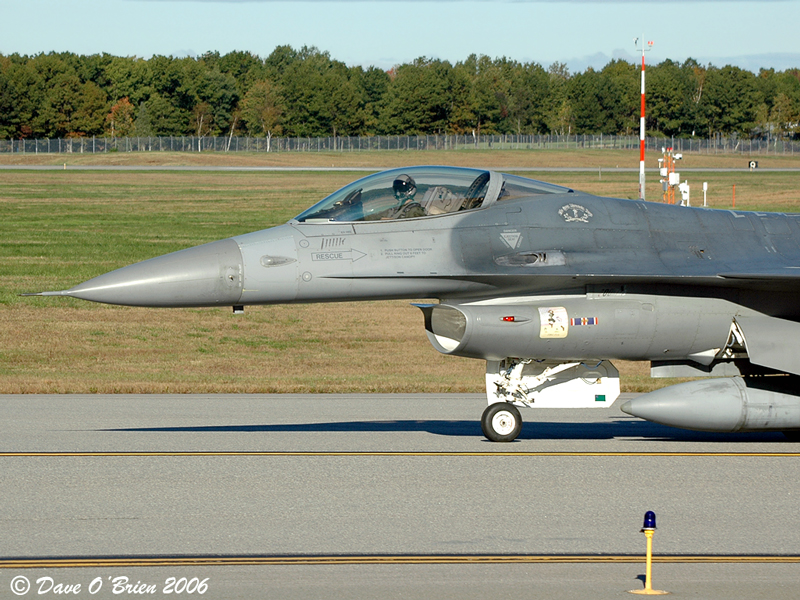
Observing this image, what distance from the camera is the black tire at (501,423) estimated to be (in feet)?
35.5

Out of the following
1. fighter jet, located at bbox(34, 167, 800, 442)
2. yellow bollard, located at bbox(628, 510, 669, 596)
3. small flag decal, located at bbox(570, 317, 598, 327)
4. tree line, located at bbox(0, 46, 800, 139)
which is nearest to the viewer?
yellow bollard, located at bbox(628, 510, 669, 596)

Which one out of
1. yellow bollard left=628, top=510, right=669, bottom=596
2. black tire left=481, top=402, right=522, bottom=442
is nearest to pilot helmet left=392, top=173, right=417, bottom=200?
black tire left=481, top=402, right=522, bottom=442

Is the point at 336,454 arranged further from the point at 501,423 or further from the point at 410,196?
the point at 410,196

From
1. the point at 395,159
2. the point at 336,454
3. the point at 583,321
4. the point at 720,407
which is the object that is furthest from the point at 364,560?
the point at 395,159

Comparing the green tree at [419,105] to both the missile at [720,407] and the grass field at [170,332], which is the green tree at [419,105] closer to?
the grass field at [170,332]

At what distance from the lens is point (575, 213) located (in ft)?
35.9

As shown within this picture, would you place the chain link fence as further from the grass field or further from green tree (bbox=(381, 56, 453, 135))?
the grass field

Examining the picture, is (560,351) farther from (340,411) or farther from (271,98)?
(271,98)

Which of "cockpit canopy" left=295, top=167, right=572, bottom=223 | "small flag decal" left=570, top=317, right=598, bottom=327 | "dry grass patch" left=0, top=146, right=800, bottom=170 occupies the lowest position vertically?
"small flag decal" left=570, top=317, right=598, bottom=327

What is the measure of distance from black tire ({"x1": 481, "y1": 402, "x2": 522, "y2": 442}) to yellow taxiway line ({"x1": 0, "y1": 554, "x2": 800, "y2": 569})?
389 centimetres

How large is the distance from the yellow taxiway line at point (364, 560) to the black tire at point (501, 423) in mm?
3895

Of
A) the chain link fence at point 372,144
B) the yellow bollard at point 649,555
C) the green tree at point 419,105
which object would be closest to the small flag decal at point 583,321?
the yellow bollard at point 649,555

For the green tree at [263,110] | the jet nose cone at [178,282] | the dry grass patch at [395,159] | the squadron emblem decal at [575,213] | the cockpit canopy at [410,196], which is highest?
the green tree at [263,110]

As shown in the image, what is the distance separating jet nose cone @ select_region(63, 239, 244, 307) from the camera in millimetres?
9742
